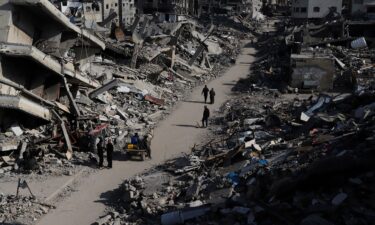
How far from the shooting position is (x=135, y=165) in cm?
1700

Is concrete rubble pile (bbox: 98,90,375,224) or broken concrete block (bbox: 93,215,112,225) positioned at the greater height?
concrete rubble pile (bbox: 98,90,375,224)

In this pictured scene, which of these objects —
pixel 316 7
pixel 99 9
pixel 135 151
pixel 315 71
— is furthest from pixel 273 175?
pixel 316 7

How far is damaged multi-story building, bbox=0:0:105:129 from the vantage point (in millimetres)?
18828

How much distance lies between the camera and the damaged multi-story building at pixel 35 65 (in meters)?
18.8

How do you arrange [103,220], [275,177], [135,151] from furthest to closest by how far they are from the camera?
[135,151] < [103,220] < [275,177]

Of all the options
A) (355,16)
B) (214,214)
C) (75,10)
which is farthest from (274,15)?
(214,214)

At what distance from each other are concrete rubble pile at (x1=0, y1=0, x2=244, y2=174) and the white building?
1361 inches

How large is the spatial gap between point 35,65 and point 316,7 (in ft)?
155

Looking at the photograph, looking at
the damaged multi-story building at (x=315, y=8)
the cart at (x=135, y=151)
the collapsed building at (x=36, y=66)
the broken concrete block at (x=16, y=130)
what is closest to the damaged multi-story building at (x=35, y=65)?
the collapsed building at (x=36, y=66)

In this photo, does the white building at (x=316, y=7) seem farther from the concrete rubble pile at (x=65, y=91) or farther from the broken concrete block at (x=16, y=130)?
the broken concrete block at (x=16, y=130)

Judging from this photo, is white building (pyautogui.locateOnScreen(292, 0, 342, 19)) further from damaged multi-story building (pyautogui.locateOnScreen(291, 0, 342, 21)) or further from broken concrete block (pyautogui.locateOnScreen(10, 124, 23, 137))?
broken concrete block (pyautogui.locateOnScreen(10, 124, 23, 137))

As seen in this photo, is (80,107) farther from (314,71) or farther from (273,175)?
(314,71)

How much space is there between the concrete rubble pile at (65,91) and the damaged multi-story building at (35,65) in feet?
0.11

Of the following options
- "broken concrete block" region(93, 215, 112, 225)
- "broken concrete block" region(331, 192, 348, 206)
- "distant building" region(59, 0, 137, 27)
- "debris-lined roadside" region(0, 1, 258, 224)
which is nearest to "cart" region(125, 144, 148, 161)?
"debris-lined roadside" region(0, 1, 258, 224)
